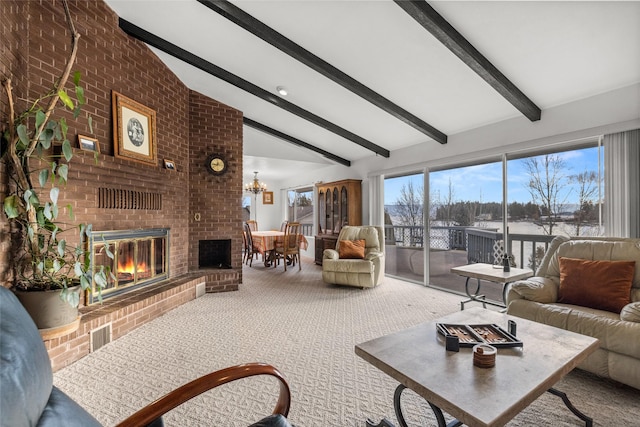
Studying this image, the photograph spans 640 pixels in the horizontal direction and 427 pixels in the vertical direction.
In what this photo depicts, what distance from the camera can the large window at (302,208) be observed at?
8070 mm

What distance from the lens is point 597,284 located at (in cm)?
223

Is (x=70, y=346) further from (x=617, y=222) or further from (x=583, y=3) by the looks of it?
(x=617, y=222)

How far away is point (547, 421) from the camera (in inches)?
63.2

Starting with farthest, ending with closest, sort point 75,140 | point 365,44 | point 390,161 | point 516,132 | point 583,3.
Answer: point 390,161 → point 516,132 → point 365,44 → point 75,140 → point 583,3

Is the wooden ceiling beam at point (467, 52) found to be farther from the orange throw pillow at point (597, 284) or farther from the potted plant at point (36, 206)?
the potted plant at point (36, 206)

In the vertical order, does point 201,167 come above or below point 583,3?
below

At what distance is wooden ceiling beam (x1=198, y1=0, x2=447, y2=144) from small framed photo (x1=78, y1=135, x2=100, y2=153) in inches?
58.9

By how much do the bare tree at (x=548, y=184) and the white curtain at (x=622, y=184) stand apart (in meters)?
0.77

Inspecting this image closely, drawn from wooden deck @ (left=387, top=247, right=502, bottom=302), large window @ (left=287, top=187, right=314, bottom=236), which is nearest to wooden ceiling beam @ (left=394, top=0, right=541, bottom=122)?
wooden deck @ (left=387, top=247, right=502, bottom=302)

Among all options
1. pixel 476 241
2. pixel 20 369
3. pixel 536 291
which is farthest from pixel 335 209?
pixel 20 369

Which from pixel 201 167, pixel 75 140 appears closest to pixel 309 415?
pixel 75 140

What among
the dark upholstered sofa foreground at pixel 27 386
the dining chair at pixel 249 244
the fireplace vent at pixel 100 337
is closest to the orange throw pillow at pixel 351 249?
the dining chair at pixel 249 244

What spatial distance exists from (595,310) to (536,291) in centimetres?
36

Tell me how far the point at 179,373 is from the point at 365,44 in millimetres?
3087
